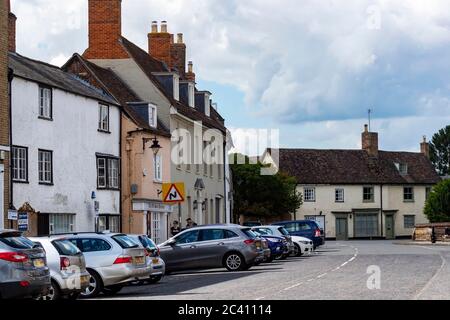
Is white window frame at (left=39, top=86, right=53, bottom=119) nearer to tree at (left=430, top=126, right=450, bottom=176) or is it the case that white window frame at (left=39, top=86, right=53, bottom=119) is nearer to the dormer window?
the dormer window

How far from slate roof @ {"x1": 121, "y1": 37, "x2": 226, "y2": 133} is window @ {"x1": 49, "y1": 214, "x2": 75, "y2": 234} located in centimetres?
1348

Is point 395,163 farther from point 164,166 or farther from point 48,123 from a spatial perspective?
point 48,123

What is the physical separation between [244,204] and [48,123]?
1996 inches

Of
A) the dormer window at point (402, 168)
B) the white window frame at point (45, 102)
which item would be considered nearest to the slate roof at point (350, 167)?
the dormer window at point (402, 168)

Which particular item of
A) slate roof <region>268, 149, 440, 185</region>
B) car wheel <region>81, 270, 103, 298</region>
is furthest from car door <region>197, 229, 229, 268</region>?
slate roof <region>268, 149, 440, 185</region>

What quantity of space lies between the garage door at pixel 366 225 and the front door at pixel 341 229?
3.56 ft

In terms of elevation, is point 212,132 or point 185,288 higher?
point 212,132

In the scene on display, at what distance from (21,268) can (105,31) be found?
34497 mm

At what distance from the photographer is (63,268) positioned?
21.8 m

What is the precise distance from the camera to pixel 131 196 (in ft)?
153

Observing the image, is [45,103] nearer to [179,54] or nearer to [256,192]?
[179,54]

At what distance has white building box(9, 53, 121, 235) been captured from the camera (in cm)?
3731
